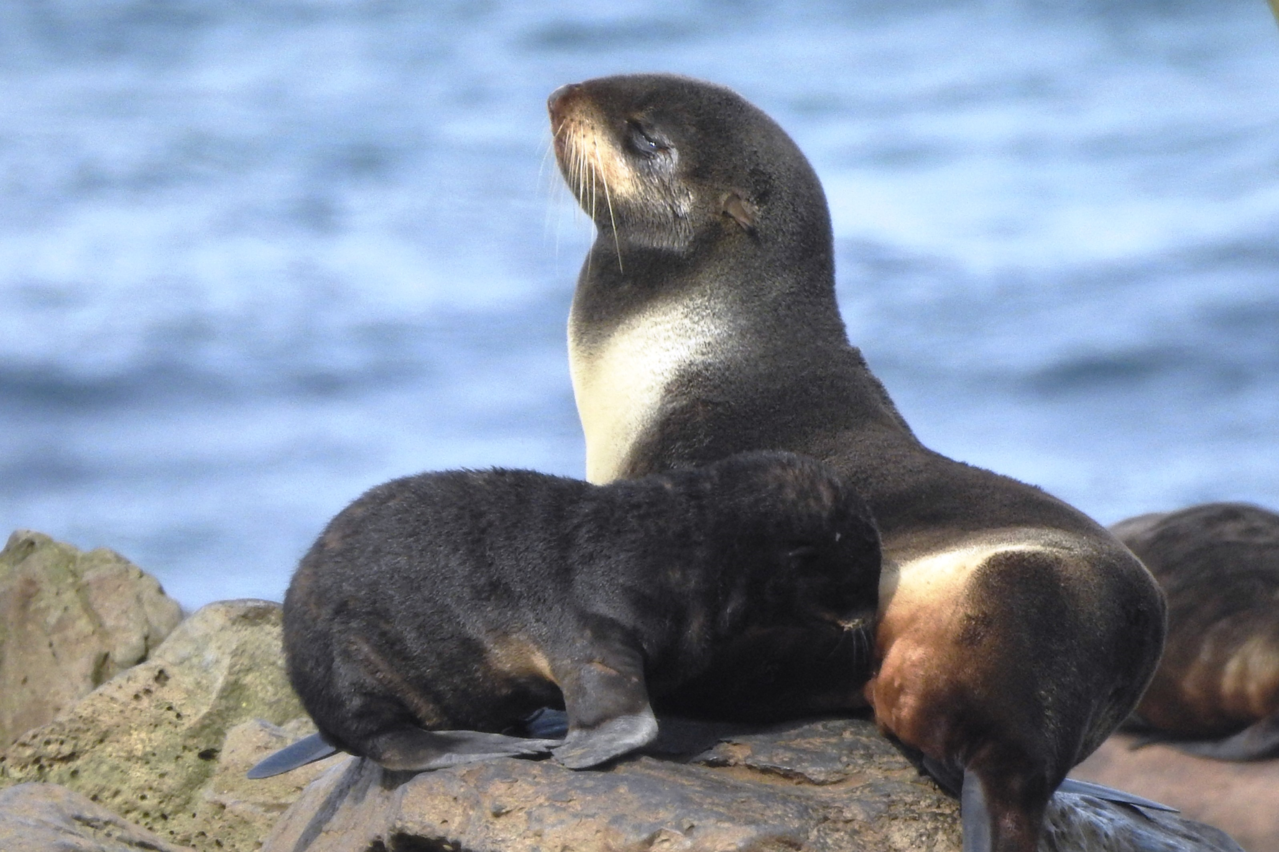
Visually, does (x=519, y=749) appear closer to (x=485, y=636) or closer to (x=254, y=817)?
(x=485, y=636)

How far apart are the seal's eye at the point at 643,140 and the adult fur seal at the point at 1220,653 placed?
130 inches

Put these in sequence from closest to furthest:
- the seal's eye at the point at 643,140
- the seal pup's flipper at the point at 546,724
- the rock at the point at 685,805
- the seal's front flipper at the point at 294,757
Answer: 1. the rock at the point at 685,805
2. the seal pup's flipper at the point at 546,724
3. the seal's front flipper at the point at 294,757
4. the seal's eye at the point at 643,140

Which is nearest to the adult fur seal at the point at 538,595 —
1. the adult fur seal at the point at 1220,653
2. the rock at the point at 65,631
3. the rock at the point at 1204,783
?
the rock at the point at 65,631

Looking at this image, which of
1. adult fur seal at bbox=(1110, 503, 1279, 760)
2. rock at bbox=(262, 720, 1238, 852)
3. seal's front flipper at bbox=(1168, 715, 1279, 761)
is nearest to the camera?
rock at bbox=(262, 720, 1238, 852)

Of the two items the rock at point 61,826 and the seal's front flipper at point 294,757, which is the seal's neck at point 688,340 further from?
the rock at point 61,826

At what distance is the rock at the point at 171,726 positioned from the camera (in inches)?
277

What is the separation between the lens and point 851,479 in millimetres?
6008

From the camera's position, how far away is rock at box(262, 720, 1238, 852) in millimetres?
4863

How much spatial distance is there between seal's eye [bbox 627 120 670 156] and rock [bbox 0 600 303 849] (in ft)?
8.14

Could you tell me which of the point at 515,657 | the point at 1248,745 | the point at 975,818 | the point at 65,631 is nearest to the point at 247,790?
the point at 65,631

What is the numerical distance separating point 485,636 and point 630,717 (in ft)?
1.61

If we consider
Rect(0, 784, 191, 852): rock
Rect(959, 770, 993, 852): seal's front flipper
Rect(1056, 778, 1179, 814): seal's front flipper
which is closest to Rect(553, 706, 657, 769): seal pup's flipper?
Rect(959, 770, 993, 852): seal's front flipper

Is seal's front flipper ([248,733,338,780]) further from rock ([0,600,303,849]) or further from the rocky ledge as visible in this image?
rock ([0,600,303,849])

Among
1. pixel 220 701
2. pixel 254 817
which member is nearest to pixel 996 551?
pixel 254 817
